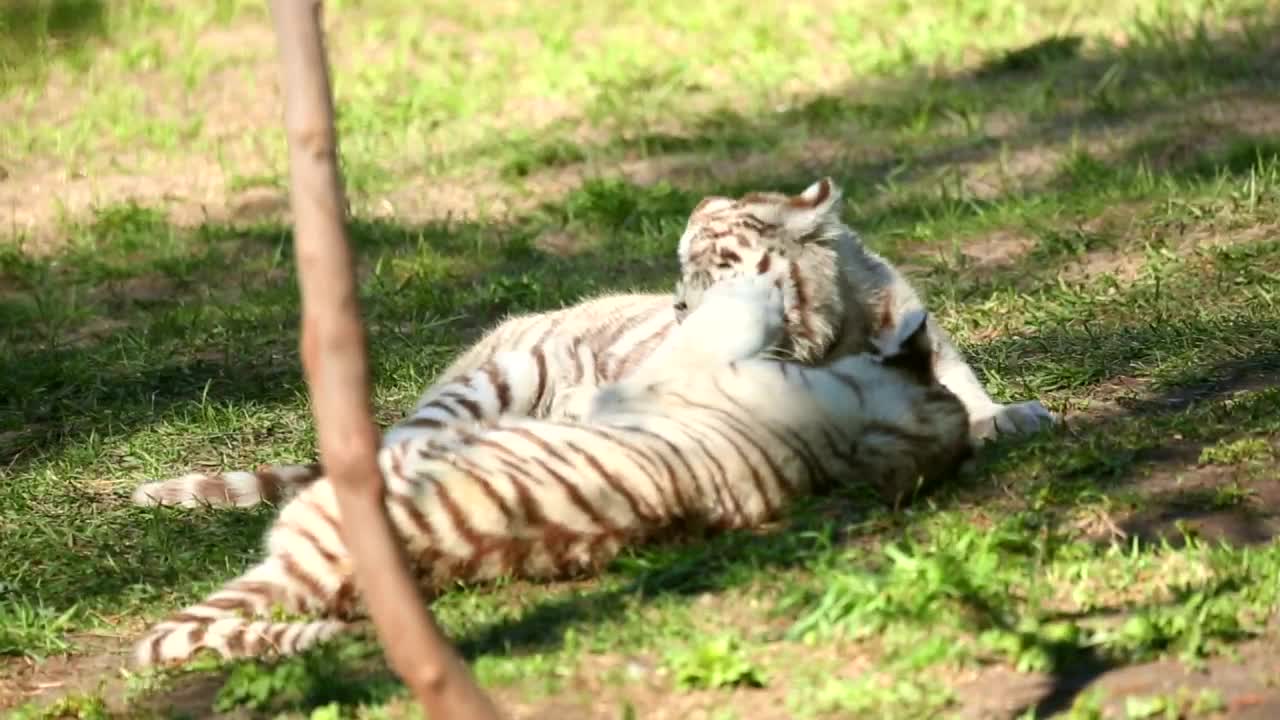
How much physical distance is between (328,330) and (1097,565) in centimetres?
175

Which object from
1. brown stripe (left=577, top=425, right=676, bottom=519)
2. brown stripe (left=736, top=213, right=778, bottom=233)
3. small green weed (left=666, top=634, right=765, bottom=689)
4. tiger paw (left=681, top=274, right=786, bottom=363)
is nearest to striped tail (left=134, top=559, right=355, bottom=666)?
brown stripe (left=577, top=425, right=676, bottom=519)

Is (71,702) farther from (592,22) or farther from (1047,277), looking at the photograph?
(592,22)

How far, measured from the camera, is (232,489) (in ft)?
17.9

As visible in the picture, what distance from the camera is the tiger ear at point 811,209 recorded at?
19.0 feet

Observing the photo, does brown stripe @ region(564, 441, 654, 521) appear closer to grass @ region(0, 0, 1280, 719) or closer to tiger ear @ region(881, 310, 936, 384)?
grass @ region(0, 0, 1280, 719)

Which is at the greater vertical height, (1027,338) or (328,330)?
(328,330)

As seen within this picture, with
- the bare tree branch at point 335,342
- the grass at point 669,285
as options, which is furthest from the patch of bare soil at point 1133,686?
the bare tree branch at point 335,342

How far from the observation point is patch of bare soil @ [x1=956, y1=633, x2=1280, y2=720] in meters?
→ 3.56

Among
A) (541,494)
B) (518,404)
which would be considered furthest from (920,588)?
(518,404)

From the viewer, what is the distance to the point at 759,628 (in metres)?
4.07

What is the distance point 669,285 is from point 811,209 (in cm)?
201

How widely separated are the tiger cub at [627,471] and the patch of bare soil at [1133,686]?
3.42 feet

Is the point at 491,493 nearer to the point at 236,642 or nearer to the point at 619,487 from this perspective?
the point at 619,487

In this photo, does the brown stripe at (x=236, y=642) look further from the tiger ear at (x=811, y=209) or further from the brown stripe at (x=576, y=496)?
the tiger ear at (x=811, y=209)
